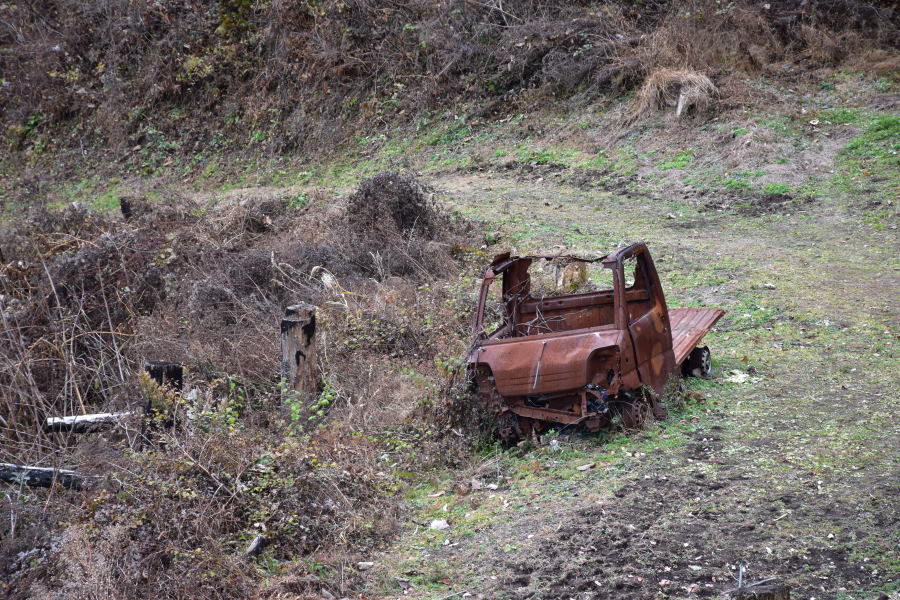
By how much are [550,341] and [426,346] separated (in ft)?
8.61

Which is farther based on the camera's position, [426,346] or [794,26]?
[794,26]

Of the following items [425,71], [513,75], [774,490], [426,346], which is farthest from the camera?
[425,71]

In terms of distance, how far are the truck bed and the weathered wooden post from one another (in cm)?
314

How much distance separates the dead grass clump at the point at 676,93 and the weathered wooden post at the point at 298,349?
1111cm

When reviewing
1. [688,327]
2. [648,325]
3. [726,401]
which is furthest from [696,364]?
[648,325]

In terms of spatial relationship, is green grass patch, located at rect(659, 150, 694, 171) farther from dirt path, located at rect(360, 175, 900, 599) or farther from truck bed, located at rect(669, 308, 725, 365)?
truck bed, located at rect(669, 308, 725, 365)

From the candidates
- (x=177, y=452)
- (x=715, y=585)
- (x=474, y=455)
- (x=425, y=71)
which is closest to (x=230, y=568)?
(x=177, y=452)

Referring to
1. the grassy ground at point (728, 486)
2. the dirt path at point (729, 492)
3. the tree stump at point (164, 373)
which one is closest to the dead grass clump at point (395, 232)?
the grassy ground at point (728, 486)

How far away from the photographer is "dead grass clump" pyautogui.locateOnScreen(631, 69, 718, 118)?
15.7m

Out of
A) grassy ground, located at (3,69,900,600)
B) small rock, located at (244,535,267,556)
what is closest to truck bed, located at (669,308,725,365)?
grassy ground, located at (3,69,900,600)

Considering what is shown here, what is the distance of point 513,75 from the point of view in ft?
63.8

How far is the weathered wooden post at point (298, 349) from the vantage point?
23.0 ft

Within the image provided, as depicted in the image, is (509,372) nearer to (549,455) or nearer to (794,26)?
(549,455)

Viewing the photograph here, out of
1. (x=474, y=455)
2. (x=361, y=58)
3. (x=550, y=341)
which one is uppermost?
(x=361, y=58)
